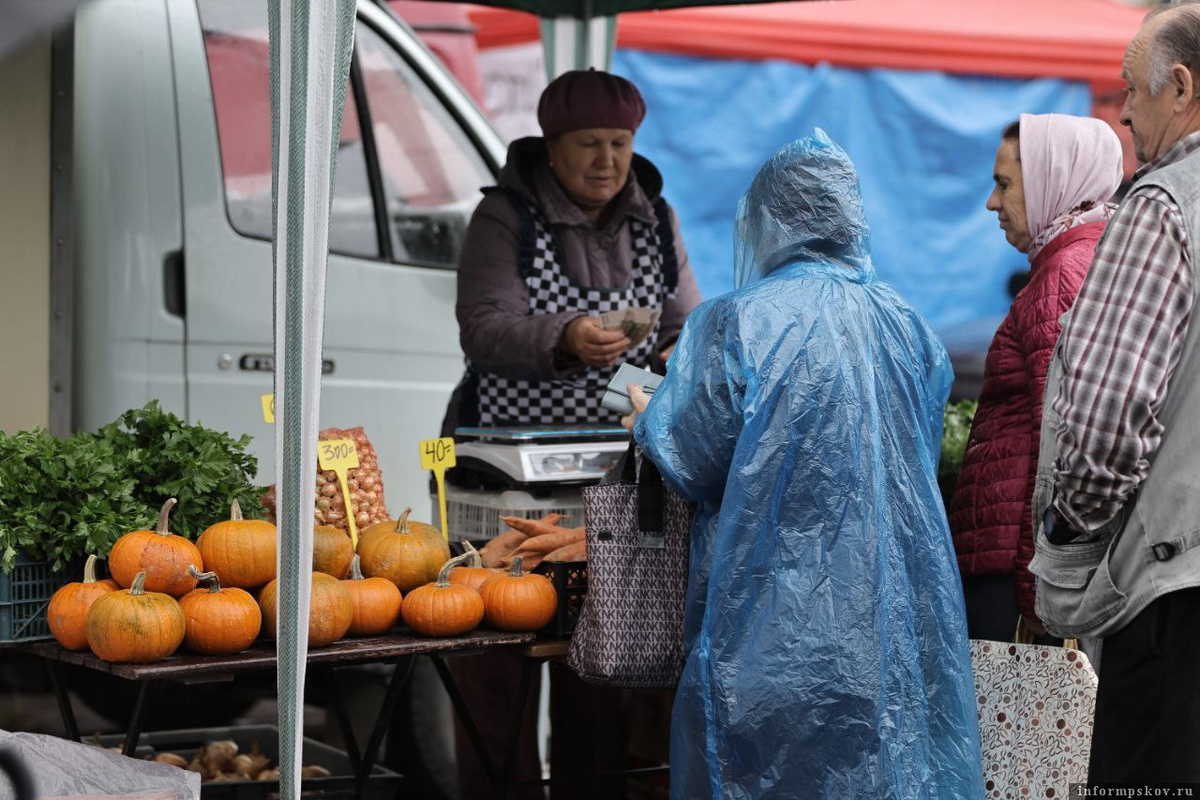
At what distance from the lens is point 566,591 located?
137 inches

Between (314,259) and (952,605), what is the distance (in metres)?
1.57

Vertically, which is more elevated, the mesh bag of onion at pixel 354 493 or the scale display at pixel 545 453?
the scale display at pixel 545 453

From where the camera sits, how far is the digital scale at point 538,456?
12.9ft

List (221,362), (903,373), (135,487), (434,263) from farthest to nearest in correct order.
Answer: (434,263) < (221,362) < (135,487) < (903,373)

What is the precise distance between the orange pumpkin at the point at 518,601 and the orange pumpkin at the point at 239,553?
0.54 m

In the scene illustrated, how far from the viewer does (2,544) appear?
3.13 m

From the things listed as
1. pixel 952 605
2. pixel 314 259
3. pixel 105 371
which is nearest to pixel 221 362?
pixel 105 371

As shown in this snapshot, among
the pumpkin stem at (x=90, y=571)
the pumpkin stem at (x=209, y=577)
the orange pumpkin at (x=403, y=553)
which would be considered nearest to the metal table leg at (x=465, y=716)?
the orange pumpkin at (x=403, y=553)

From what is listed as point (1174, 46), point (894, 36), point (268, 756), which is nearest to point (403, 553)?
point (268, 756)

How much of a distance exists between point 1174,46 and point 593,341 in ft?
6.30

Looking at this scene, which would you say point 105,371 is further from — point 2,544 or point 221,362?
point 2,544

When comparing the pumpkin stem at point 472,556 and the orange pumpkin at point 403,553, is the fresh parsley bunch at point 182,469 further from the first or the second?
the pumpkin stem at point 472,556

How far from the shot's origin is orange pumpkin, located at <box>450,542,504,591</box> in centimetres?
354

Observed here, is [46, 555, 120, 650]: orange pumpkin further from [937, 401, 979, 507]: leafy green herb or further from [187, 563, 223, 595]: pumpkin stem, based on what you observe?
[937, 401, 979, 507]: leafy green herb
